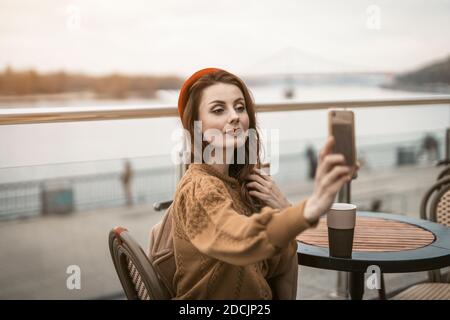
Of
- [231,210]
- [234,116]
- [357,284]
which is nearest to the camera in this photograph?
[231,210]

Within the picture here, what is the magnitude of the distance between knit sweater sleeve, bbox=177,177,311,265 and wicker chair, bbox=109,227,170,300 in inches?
6.7

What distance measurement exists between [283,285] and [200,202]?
457 mm

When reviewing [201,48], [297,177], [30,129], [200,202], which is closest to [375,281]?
[200,202]

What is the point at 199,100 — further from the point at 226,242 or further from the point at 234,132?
the point at 226,242

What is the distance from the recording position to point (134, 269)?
4.59ft

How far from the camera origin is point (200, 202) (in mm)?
1176

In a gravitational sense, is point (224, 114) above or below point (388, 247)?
above

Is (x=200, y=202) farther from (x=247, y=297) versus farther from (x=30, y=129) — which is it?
(x=30, y=129)

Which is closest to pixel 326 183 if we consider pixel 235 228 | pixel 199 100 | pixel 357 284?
pixel 235 228

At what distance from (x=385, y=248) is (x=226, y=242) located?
0.88m
